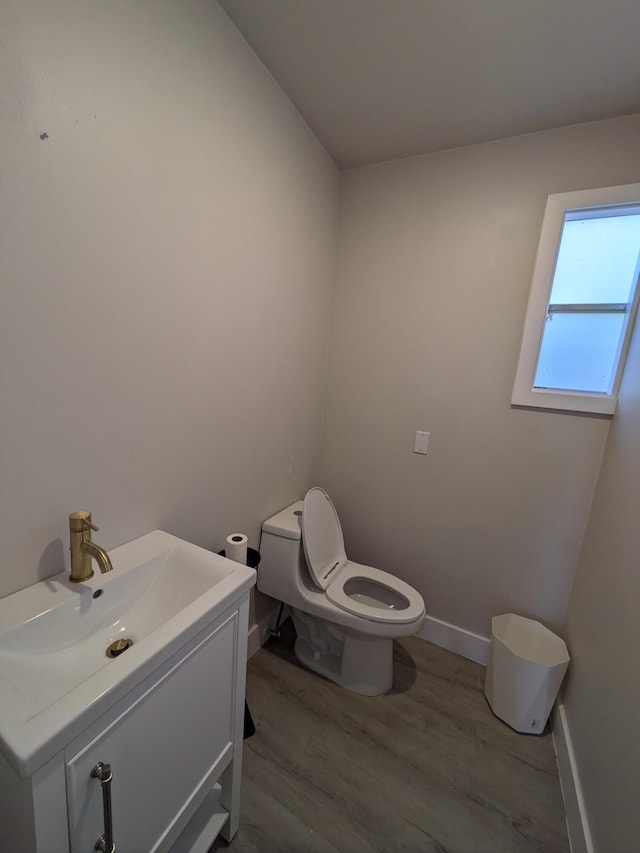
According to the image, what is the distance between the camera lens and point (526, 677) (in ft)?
4.59

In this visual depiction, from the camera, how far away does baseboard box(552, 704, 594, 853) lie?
104 centimetres

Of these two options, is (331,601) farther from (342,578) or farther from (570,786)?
(570,786)

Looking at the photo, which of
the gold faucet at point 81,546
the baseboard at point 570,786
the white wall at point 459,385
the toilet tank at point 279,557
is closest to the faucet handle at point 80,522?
the gold faucet at point 81,546

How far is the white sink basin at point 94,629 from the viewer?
547 millimetres

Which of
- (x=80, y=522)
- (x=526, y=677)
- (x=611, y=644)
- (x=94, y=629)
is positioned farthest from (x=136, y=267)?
(x=526, y=677)

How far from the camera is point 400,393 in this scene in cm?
184

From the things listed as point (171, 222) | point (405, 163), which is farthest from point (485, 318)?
point (171, 222)

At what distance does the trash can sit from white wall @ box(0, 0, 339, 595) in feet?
4.15

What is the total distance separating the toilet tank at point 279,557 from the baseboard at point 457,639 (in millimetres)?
890

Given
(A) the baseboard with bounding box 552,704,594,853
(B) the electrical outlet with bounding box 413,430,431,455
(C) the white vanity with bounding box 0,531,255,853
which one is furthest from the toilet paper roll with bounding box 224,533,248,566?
(A) the baseboard with bounding box 552,704,594,853

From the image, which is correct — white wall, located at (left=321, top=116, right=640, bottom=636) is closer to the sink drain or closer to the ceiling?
the ceiling

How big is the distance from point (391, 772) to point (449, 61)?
99.4 inches

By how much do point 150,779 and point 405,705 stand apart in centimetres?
118

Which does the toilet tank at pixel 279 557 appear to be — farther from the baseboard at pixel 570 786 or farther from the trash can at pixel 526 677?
the baseboard at pixel 570 786
